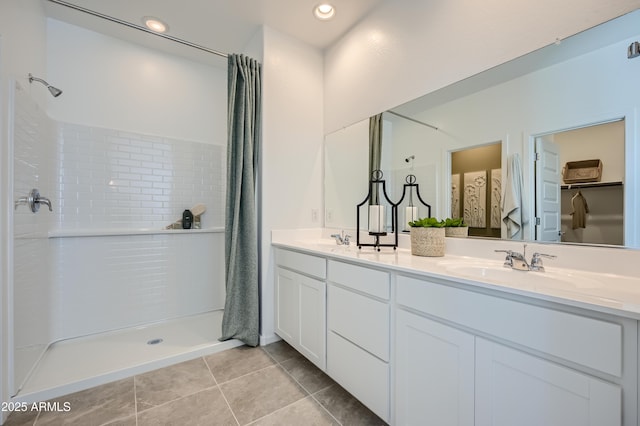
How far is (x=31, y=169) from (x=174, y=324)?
1.64 m

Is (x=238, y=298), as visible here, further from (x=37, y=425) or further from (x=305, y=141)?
(x=305, y=141)

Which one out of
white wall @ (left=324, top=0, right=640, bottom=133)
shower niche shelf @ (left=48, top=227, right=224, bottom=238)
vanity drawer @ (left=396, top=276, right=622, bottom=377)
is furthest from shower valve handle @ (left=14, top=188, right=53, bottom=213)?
vanity drawer @ (left=396, top=276, right=622, bottom=377)

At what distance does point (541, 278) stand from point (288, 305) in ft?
5.09

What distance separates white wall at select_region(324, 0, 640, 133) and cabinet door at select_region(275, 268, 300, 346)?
54.8 inches

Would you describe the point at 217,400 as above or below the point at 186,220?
below

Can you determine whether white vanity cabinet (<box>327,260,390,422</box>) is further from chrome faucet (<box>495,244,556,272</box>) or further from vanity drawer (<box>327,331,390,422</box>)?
chrome faucet (<box>495,244,556,272</box>)

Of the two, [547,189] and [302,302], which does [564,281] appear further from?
[302,302]

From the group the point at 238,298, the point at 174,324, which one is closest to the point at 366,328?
the point at 238,298

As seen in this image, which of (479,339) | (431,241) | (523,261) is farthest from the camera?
(431,241)

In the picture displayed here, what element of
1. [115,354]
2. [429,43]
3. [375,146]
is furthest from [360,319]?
[115,354]

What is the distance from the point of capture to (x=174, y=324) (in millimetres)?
2518

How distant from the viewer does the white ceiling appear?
1.99 meters

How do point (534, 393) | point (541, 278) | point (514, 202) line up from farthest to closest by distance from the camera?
1. point (514, 202)
2. point (541, 278)
3. point (534, 393)

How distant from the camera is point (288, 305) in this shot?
6.63 feet
